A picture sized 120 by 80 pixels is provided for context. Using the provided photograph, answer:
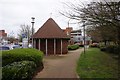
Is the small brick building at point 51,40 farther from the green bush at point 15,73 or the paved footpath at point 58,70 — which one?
the green bush at point 15,73

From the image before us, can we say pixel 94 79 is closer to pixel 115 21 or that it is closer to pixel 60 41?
pixel 115 21

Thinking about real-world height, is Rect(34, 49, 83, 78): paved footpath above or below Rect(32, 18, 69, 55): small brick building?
below

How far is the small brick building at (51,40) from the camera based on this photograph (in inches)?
1637

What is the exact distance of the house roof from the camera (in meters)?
41.7

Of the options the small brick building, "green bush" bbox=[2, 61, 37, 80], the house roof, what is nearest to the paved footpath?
"green bush" bbox=[2, 61, 37, 80]

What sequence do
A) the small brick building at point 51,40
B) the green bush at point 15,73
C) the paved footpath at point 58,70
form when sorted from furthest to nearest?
the small brick building at point 51,40
the paved footpath at point 58,70
the green bush at point 15,73

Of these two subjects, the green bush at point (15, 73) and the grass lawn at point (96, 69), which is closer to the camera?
the green bush at point (15, 73)

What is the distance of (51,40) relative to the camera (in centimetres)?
4206

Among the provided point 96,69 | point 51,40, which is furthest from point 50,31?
point 96,69

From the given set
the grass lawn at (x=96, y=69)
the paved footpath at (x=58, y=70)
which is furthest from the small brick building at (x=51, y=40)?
the paved footpath at (x=58, y=70)

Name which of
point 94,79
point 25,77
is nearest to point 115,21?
point 94,79

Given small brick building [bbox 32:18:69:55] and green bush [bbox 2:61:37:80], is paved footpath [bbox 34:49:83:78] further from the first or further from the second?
small brick building [bbox 32:18:69:55]

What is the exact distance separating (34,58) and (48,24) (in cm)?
2363

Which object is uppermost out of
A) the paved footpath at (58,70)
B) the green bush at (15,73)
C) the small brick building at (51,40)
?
the small brick building at (51,40)
